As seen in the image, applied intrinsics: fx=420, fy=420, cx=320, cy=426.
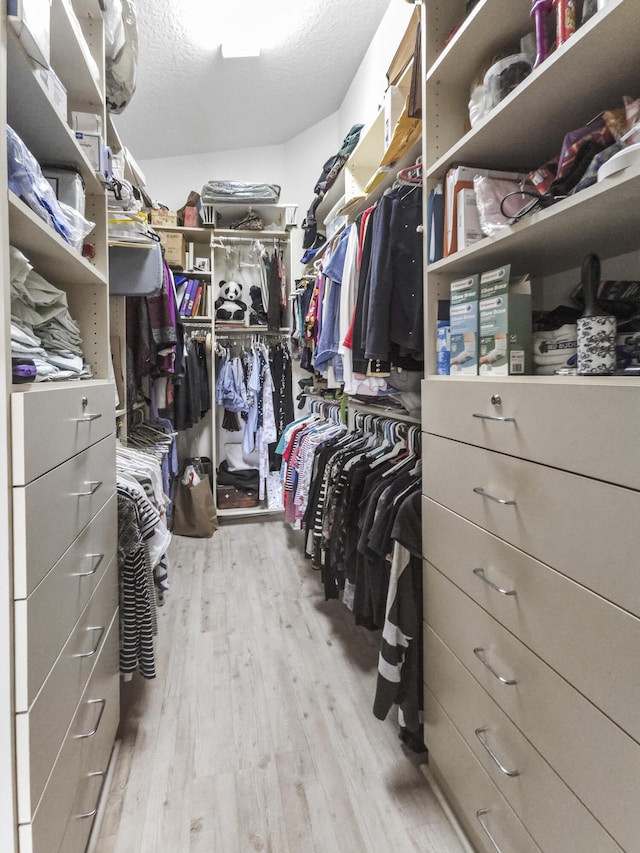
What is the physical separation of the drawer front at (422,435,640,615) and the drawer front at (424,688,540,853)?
23.2 inches

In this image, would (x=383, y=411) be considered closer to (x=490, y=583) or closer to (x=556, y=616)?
(x=490, y=583)

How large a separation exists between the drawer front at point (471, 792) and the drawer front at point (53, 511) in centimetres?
107

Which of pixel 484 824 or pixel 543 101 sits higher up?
pixel 543 101

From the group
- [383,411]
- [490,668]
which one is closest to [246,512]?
[383,411]

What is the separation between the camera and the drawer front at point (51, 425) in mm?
723

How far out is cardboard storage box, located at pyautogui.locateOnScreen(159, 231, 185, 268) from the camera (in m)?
3.22

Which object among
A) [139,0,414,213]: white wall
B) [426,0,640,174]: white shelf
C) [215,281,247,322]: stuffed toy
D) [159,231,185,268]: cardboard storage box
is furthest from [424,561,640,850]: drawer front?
[139,0,414,213]: white wall

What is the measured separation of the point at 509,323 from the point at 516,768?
0.96 metres

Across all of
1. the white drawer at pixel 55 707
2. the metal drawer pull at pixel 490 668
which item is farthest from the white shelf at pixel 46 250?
the metal drawer pull at pixel 490 668

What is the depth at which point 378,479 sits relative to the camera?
157cm

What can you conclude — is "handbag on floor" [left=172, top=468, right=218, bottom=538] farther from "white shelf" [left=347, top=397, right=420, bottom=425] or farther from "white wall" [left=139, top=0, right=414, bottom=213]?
"white wall" [left=139, top=0, right=414, bottom=213]

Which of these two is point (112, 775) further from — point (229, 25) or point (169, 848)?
point (229, 25)

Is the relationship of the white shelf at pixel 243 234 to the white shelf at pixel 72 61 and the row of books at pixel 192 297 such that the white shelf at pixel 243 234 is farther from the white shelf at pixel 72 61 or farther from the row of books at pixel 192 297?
the white shelf at pixel 72 61

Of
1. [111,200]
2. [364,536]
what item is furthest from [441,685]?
[111,200]
